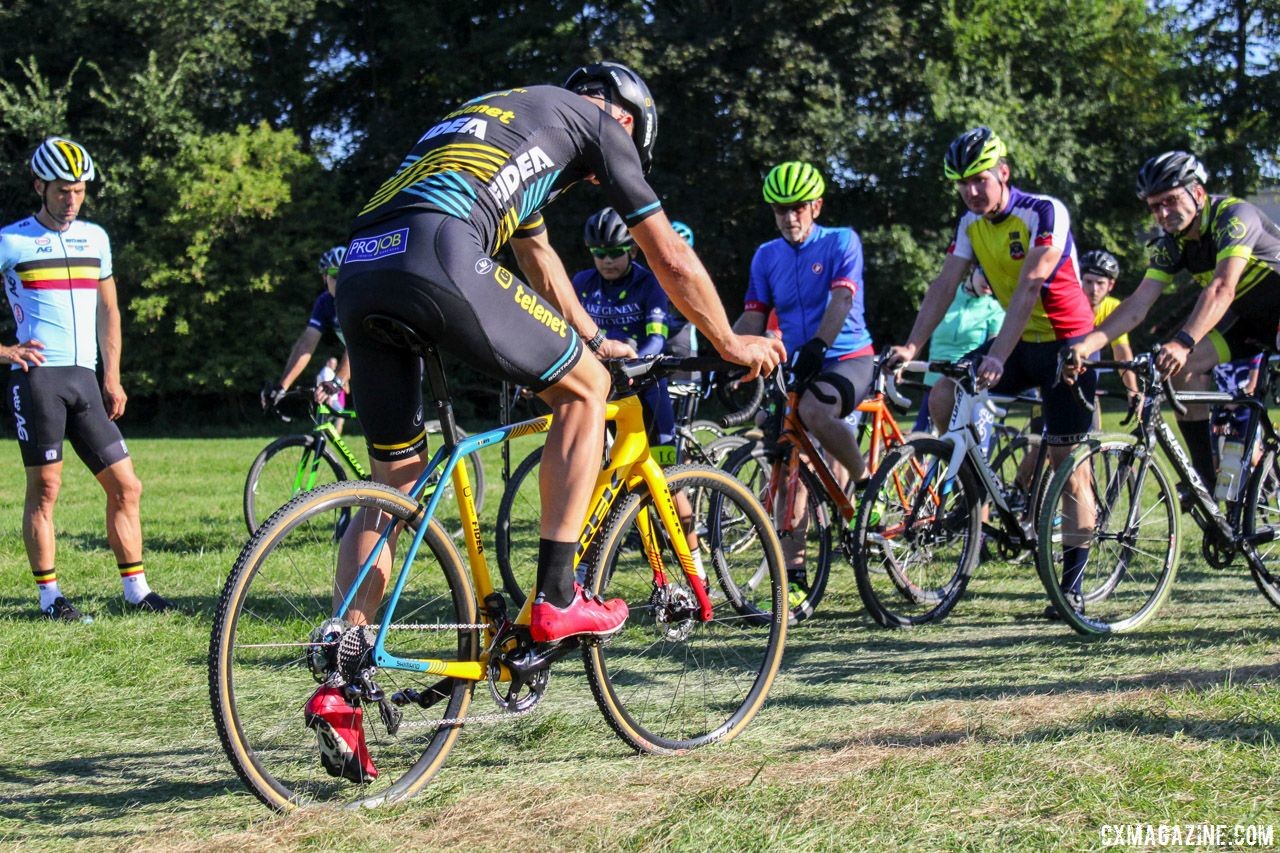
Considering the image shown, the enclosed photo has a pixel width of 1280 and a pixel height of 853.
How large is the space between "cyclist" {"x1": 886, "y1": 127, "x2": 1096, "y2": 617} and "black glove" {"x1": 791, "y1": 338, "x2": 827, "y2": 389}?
36cm

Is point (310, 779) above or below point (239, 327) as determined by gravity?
below

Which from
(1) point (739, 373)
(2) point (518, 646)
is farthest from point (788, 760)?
(1) point (739, 373)

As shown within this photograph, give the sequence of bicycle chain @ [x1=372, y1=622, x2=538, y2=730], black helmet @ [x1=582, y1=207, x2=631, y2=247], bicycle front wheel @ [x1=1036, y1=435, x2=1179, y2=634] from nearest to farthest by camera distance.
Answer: bicycle chain @ [x1=372, y1=622, x2=538, y2=730], bicycle front wheel @ [x1=1036, y1=435, x2=1179, y2=634], black helmet @ [x1=582, y1=207, x2=631, y2=247]

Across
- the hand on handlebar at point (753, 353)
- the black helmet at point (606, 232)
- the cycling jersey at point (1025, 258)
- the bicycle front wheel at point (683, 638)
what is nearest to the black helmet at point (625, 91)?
the hand on handlebar at point (753, 353)

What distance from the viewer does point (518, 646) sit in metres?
3.84

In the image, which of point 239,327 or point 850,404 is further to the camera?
point 239,327

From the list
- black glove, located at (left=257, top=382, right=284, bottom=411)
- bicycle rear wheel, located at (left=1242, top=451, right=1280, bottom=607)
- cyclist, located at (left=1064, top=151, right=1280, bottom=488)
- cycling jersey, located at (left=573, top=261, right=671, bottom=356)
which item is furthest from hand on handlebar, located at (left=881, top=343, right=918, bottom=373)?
black glove, located at (left=257, top=382, right=284, bottom=411)

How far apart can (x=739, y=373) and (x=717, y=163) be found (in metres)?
26.2

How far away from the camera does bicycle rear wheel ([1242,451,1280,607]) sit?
6207mm

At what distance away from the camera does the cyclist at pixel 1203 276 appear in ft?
19.7

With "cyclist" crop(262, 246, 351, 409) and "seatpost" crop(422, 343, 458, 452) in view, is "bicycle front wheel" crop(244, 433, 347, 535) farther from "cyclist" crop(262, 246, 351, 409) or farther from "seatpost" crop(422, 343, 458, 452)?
"seatpost" crop(422, 343, 458, 452)

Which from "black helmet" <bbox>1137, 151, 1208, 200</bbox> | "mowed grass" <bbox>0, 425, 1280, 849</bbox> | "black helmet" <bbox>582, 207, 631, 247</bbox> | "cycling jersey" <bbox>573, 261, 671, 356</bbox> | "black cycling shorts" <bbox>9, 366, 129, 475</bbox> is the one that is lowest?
"mowed grass" <bbox>0, 425, 1280, 849</bbox>

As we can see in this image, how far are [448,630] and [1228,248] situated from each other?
171 inches

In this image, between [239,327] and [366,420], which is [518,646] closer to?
[366,420]
